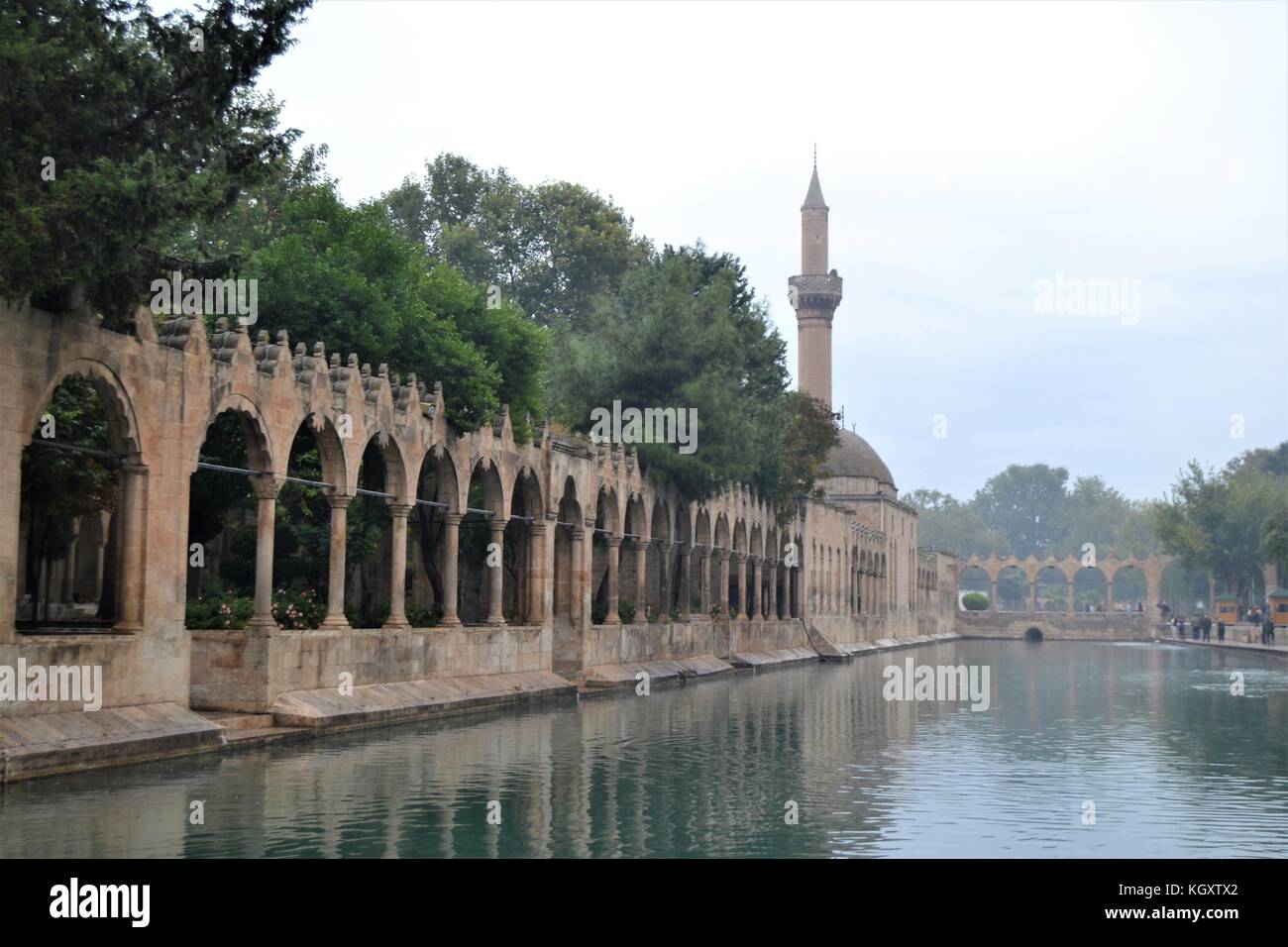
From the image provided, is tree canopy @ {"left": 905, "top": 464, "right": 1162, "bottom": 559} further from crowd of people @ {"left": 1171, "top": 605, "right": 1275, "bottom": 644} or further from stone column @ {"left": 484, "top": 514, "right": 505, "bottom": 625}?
stone column @ {"left": 484, "top": 514, "right": 505, "bottom": 625}

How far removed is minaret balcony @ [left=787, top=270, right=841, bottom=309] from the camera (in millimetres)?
87562

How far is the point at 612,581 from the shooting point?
3769cm

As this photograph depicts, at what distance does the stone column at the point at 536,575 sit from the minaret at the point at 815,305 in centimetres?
5629

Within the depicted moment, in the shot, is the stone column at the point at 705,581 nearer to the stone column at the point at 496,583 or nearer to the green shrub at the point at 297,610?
the stone column at the point at 496,583

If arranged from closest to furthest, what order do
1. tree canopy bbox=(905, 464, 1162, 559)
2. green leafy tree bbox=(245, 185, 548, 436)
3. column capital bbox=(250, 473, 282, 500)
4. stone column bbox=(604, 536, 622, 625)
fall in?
column capital bbox=(250, 473, 282, 500)
green leafy tree bbox=(245, 185, 548, 436)
stone column bbox=(604, 536, 622, 625)
tree canopy bbox=(905, 464, 1162, 559)

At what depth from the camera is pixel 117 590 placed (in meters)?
19.0

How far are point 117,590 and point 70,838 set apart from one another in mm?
7668

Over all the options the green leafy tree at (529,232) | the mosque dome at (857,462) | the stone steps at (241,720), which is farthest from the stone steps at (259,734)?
the mosque dome at (857,462)

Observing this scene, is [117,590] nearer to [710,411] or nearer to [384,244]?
[384,244]

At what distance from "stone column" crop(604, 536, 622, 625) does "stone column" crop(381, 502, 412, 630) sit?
11.1 meters

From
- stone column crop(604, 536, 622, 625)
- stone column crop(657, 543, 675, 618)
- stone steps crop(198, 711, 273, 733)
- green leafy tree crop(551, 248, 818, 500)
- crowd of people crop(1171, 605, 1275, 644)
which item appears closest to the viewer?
stone steps crop(198, 711, 273, 733)

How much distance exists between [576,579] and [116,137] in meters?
19.3

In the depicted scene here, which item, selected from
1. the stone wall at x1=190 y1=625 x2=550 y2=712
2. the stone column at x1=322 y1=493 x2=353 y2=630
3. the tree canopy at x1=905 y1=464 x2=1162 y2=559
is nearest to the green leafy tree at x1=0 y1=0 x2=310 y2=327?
the stone wall at x1=190 y1=625 x2=550 y2=712
